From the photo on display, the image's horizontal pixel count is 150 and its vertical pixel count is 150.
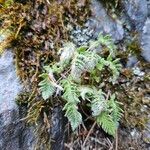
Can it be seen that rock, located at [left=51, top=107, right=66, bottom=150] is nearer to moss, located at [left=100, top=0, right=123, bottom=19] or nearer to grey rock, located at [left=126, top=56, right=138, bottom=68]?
grey rock, located at [left=126, top=56, right=138, bottom=68]

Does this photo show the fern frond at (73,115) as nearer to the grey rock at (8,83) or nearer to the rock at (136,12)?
the grey rock at (8,83)

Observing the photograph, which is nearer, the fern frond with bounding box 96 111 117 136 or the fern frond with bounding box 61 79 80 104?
the fern frond with bounding box 61 79 80 104

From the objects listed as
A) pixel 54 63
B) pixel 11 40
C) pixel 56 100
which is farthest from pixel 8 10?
pixel 56 100

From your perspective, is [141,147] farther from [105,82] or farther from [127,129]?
[105,82]

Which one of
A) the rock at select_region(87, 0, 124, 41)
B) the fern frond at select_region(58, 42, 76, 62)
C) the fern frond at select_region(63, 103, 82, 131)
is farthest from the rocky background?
the fern frond at select_region(58, 42, 76, 62)

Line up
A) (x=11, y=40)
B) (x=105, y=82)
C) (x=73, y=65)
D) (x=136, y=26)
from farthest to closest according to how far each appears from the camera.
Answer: (x=136, y=26) → (x=105, y=82) → (x=11, y=40) → (x=73, y=65)

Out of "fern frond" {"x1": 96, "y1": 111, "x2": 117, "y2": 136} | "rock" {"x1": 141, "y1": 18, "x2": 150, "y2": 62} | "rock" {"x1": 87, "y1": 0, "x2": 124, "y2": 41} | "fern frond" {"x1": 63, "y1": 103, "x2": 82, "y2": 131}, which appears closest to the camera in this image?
"fern frond" {"x1": 63, "y1": 103, "x2": 82, "y2": 131}

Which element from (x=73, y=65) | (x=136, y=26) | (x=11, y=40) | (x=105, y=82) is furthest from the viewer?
(x=136, y=26)
